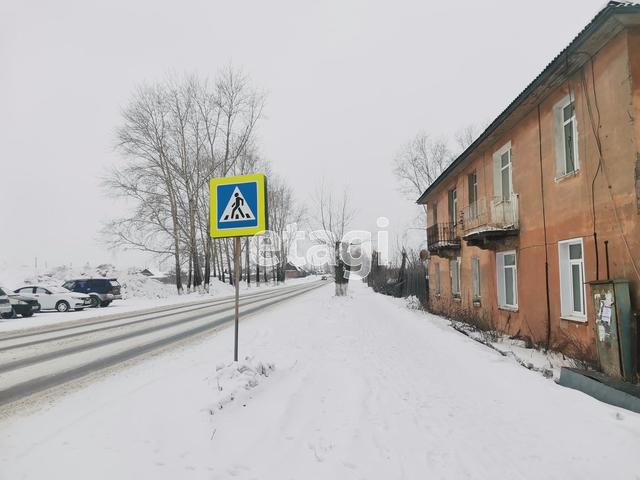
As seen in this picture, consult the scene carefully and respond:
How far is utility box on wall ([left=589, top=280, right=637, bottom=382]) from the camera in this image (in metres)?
6.06

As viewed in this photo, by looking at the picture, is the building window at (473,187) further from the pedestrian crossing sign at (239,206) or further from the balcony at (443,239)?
the pedestrian crossing sign at (239,206)

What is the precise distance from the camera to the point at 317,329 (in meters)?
10.9

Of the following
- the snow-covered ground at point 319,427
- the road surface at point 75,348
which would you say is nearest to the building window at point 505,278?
the snow-covered ground at point 319,427

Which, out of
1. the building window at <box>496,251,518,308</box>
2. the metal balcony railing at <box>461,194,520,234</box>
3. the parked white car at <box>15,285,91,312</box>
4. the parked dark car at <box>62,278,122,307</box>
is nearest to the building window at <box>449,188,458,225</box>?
the metal balcony railing at <box>461,194,520,234</box>

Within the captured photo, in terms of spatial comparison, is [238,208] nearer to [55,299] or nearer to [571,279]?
[571,279]

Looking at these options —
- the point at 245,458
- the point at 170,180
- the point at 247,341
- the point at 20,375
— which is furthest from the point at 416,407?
the point at 170,180

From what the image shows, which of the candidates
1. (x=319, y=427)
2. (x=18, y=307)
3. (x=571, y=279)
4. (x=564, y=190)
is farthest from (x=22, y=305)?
(x=564, y=190)

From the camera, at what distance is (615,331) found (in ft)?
20.5

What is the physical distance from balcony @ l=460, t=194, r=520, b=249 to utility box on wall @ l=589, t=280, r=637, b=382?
4242mm

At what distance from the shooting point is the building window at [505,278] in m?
11.8

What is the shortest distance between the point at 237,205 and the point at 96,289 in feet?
66.2

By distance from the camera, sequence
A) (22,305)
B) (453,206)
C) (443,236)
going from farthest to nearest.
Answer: (453,206) → (443,236) → (22,305)

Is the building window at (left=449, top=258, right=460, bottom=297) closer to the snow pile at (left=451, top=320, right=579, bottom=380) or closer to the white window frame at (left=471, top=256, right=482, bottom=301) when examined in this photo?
the white window frame at (left=471, top=256, right=482, bottom=301)

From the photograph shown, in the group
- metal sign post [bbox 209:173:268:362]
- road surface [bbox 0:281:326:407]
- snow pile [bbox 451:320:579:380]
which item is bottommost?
snow pile [bbox 451:320:579:380]
